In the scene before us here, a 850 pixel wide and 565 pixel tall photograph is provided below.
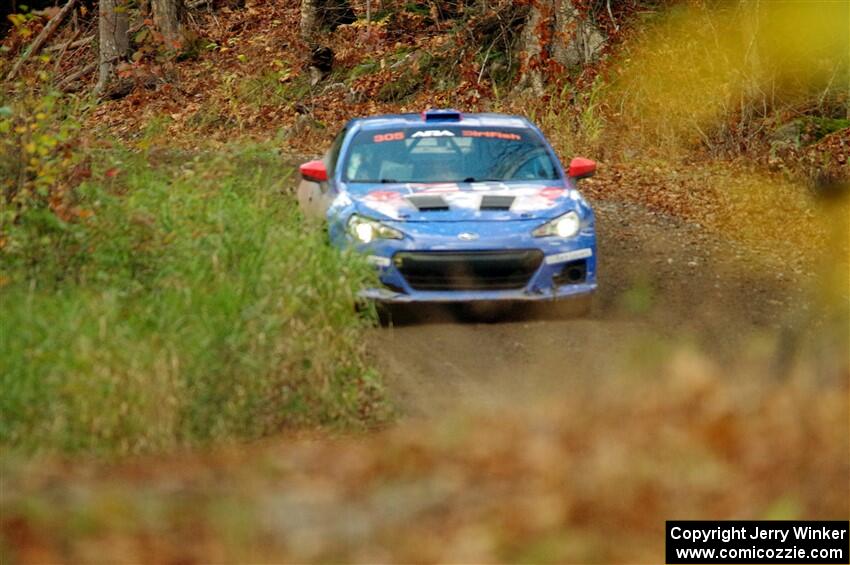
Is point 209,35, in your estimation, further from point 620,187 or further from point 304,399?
point 304,399

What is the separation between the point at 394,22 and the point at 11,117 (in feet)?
61.7

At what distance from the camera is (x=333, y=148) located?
552 inches

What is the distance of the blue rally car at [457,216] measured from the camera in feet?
39.0

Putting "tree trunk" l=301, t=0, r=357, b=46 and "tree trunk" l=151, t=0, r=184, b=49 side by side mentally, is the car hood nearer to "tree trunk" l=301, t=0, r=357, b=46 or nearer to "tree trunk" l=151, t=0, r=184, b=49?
"tree trunk" l=301, t=0, r=357, b=46

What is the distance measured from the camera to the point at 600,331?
12.1m

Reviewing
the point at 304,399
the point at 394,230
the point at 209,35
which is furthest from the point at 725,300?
the point at 209,35

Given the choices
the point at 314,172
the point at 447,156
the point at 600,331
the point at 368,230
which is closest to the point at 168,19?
the point at 447,156

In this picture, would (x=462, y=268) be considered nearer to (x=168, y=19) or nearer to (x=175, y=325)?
(x=175, y=325)

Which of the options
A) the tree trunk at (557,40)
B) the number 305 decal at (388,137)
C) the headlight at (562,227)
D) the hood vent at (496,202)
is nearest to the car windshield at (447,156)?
the number 305 decal at (388,137)

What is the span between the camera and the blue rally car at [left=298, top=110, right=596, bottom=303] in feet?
39.0

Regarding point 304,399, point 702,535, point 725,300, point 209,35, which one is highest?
point 702,535

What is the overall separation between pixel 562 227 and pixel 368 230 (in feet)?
4.78

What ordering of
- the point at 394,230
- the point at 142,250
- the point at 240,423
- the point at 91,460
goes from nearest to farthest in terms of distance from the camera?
the point at 91,460, the point at 240,423, the point at 142,250, the point at 394,230

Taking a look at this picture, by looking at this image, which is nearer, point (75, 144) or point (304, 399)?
point (304, 399)
